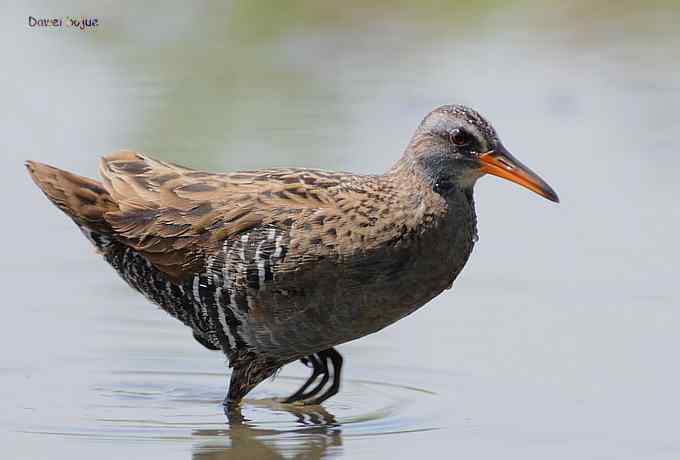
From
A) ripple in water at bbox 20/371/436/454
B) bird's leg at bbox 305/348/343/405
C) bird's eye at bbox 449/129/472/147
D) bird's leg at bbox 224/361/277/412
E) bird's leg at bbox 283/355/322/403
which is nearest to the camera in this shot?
ripple in water at bbox 20/371/436/454

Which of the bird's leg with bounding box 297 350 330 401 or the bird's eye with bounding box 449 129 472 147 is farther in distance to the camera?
the bird's leg with bounding box 297 350 330 401

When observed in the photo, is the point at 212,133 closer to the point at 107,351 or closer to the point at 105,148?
the point at 105,148

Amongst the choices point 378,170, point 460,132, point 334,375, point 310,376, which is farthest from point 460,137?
point 378,170

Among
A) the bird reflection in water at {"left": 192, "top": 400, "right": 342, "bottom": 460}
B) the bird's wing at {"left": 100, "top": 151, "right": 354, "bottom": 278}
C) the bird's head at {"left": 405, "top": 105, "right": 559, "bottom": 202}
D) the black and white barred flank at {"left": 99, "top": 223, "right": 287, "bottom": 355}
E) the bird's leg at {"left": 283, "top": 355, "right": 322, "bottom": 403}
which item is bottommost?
the bird reflection in water at {"left": 192, "top": 400, "right": 342, "bottom": 460}

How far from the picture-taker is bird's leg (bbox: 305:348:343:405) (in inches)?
353

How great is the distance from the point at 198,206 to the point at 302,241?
678 mm

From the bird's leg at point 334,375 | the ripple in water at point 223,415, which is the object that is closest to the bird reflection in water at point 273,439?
the ripple in water at point 223,415

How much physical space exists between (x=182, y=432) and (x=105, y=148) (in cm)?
407

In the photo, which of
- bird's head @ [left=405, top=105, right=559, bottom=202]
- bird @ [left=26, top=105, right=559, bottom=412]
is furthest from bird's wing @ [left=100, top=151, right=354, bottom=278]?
bird's head @ [left=405, top=105, right=559, bottom=202]

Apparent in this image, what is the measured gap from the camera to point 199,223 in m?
8.77

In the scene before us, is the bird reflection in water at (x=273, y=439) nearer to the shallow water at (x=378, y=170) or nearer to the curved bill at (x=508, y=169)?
the shallow water at (x=378, y=170)

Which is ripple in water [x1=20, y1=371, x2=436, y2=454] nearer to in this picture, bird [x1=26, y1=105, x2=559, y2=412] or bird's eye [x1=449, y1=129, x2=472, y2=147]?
bird [x1=26, y1=105, x2=559, y2=412]

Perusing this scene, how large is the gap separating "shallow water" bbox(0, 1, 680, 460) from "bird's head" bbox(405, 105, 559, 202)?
1.07 metres

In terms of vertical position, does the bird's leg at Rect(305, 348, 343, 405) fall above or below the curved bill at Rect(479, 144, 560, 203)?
below
